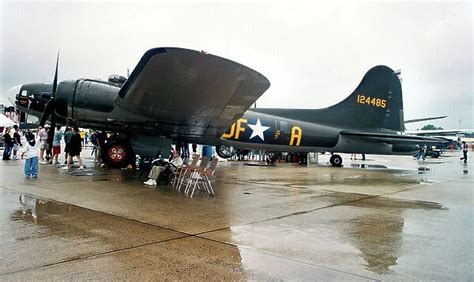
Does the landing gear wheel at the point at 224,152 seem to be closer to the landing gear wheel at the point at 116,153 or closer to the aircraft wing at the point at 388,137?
the aircraft wing at the point at 388,137

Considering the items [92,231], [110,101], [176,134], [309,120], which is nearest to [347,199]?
[92,231]

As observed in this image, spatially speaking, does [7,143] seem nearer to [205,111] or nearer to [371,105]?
[205,111]

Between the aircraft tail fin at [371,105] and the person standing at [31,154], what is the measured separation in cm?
1248

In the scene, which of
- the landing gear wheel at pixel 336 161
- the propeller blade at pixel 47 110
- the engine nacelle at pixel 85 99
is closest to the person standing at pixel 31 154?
the engine nacelle at pixel 85 99

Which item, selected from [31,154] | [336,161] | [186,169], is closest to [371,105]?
[336,161]

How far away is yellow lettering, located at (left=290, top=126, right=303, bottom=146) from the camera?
52.2 feet

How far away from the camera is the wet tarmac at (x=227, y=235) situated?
3.25 m

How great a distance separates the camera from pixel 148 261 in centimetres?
339

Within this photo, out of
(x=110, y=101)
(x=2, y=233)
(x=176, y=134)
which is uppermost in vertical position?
(x=110, y=101)

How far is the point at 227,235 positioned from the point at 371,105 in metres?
15.0

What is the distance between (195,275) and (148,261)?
22.9 inches

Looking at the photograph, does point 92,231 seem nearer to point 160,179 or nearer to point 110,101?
point 160,179

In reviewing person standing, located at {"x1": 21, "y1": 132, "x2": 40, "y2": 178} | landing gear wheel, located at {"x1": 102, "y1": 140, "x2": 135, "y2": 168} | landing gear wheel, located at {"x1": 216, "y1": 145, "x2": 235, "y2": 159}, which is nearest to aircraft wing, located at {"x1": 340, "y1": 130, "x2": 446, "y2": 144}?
landing gear wheel, located at {"x1": 216, "y1": 145, "x2": 235, "y2": 159}

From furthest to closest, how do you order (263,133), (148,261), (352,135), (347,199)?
1. (352,135)
2. (263,133)
3. (347,199)
4. (148,261)
